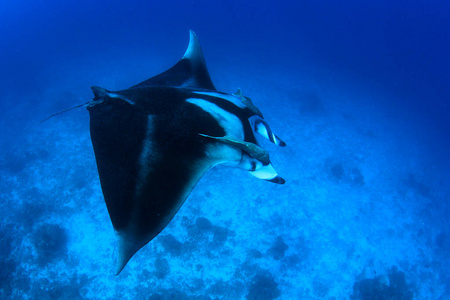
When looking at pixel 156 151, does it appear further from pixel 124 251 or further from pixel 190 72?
pixel 190 72

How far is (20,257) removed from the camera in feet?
29.9

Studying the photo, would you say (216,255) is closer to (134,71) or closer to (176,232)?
(176,232)

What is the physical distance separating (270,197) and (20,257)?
1011cm

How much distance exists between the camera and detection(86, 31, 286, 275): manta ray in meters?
1.95

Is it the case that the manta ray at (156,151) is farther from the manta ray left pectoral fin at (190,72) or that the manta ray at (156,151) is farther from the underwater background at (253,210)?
the underwater background at (253,210)

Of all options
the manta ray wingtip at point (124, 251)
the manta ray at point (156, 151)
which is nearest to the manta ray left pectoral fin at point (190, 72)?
the manta ray at point (156, 151)

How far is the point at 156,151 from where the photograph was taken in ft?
7.32

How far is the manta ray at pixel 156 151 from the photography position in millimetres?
1945

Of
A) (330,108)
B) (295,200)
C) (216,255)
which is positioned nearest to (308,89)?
(330,108)

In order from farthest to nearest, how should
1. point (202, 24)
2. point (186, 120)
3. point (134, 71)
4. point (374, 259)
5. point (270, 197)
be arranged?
point (202, 24) < point (134, 71) < point (270, 197) < point (374, 259) < point (186, 120)

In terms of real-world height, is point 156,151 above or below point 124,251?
above

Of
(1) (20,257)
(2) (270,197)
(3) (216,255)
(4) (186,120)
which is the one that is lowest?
(1) (20,257)

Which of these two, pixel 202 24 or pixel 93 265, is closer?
pixel 93 265

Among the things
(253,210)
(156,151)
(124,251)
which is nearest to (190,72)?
(156,151)
